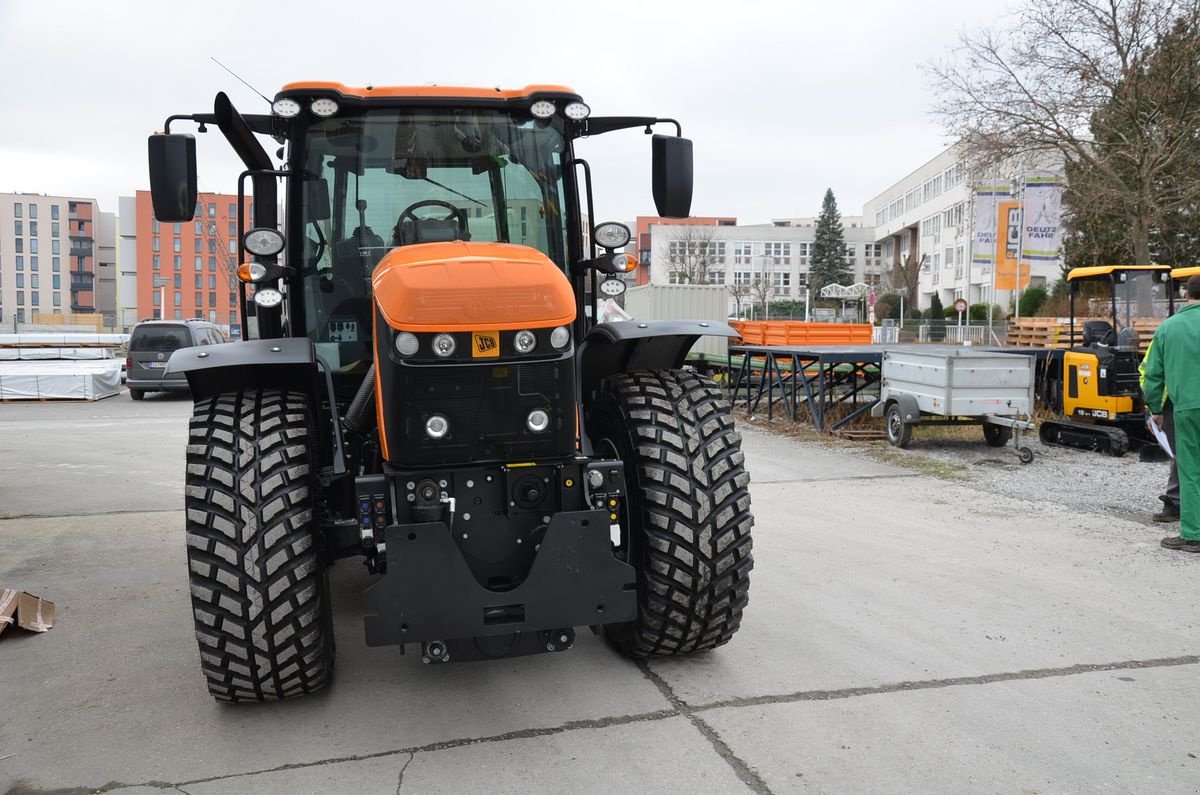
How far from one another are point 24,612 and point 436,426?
9.97 ft

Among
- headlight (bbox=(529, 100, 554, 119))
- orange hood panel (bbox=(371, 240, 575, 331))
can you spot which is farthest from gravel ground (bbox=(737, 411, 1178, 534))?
orange hood panel (bbox=(371, 240, 575, 331))

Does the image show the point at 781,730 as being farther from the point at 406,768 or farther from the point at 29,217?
the point at 29,217

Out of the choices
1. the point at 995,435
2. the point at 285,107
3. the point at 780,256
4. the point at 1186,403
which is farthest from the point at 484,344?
the point at 780,256

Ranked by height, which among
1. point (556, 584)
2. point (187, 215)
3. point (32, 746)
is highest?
point (187, 215)

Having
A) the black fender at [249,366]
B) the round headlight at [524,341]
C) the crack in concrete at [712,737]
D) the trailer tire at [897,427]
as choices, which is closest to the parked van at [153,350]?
the trailer tire at [897,427]

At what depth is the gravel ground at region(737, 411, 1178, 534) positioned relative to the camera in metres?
8.80

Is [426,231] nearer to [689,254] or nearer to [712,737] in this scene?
[712,737]

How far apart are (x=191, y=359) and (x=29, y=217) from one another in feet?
434

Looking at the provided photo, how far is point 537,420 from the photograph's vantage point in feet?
11.5

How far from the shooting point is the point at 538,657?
454 cm

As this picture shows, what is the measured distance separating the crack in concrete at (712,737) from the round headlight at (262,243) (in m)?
2.45

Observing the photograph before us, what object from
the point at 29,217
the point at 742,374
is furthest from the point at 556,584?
the point at 29,217

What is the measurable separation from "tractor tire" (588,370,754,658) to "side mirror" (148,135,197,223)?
2.00 meters

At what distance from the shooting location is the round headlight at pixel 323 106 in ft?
13.8
